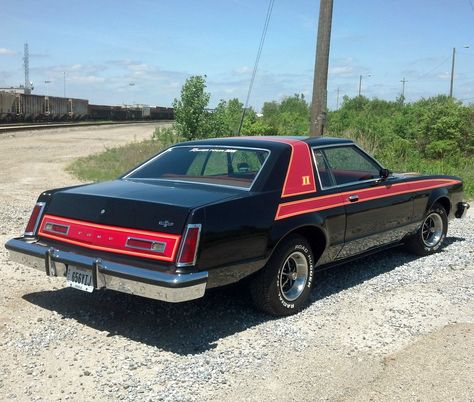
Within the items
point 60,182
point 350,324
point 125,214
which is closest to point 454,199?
point 350,324

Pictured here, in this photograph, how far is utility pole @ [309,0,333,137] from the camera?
34.8 ft

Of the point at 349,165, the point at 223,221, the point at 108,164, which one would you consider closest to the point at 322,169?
the point at 349,165

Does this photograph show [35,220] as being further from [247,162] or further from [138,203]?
[247,162]

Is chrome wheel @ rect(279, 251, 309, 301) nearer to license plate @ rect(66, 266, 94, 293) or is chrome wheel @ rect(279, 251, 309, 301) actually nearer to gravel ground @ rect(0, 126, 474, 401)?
gravel ground @ rect(0, 126, 474, 401)

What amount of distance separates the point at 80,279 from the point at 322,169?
96.0 inches

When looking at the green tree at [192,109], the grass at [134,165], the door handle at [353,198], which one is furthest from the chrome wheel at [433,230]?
the green tree at [192,109]

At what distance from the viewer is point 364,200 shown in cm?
572

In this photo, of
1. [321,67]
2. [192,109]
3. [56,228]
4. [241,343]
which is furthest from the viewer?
[192,109]

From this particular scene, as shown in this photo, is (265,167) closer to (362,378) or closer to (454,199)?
(362,378)

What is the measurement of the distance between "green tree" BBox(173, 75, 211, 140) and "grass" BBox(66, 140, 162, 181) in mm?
1301

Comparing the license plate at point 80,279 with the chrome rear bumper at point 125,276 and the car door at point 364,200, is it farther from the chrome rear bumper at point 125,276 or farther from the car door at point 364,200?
the car door at point 364,200

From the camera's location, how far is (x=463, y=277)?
6.21 meters

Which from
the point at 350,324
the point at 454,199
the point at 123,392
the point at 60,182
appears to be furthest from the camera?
the point at 60,182

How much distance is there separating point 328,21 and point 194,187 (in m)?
7.03
